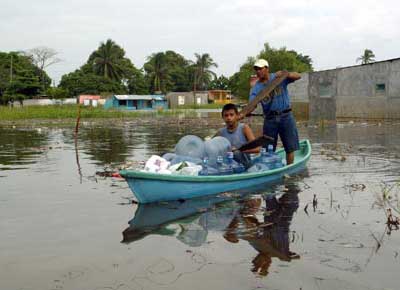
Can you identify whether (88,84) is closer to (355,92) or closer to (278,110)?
(355,92)

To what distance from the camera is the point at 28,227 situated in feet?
17.0

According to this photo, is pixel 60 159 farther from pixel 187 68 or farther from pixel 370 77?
pixel 187 68

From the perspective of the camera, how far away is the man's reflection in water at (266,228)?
4055 mm

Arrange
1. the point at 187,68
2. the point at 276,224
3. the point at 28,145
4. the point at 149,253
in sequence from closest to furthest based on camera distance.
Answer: the point at 149,253 < the point at 276,224 < the point at 28,145 < the point at 187,68

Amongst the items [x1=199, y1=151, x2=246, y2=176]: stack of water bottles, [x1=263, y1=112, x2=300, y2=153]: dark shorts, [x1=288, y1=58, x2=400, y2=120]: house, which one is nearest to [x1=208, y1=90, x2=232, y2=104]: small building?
[x1=288, y1=58, x2=400, y2=120]: house

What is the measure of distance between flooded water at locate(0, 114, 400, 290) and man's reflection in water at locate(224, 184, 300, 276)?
0.03ft

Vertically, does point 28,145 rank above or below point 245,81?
below

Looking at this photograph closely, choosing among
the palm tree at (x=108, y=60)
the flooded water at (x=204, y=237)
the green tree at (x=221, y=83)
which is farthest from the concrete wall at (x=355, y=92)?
the green tree at (x=221, y=83)

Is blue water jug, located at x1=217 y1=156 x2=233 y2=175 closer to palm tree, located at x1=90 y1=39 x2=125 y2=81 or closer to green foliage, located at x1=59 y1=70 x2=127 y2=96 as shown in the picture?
green foliage, located at x1=59 y1=70 x2=127 y2=96

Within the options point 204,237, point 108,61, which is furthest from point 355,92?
point 108,61

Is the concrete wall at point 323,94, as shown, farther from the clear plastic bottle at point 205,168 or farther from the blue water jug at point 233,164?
the clear plastic bottle at point 205,168

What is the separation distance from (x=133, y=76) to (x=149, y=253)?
69284 mm

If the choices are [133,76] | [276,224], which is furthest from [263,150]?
[133,76]

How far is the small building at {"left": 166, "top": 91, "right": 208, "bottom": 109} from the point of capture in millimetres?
71062
